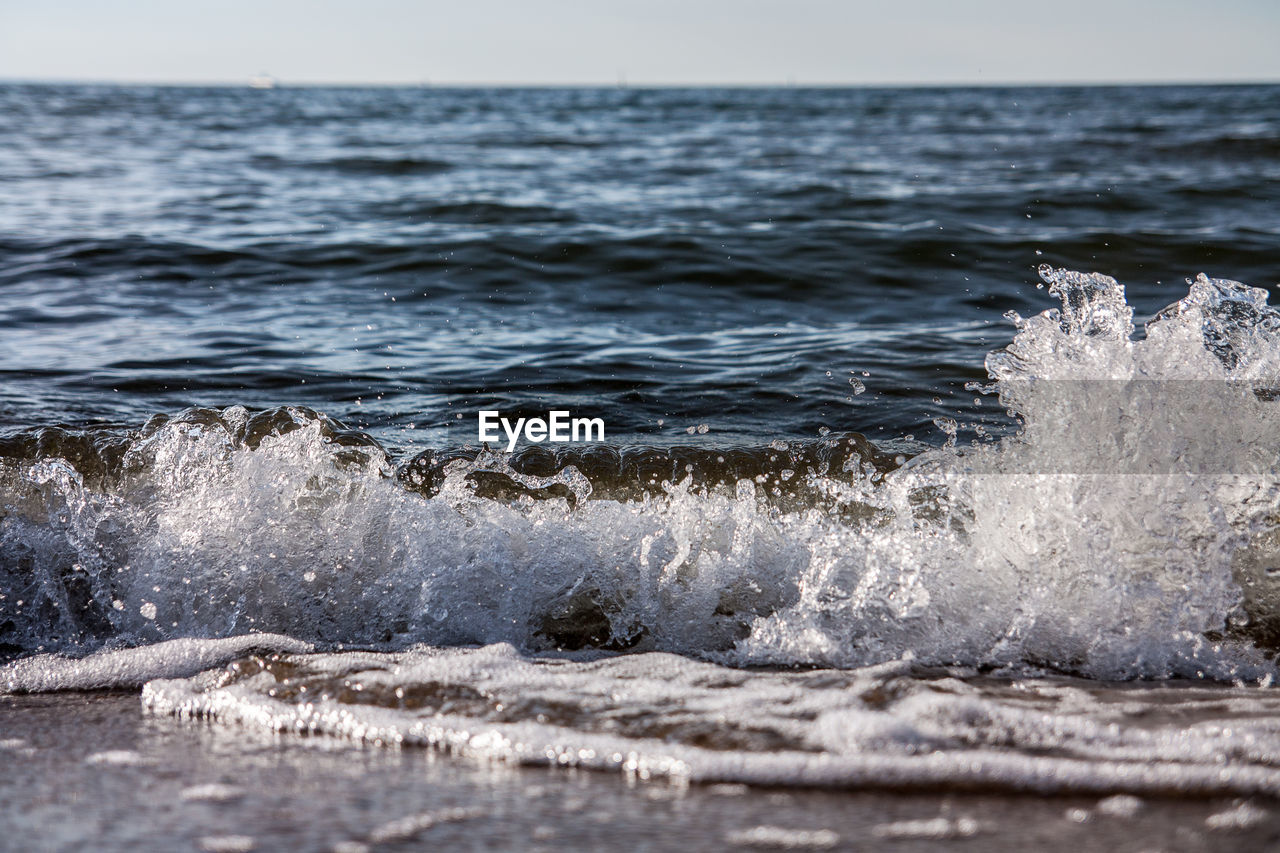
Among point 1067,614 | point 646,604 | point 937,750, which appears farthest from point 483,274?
point 937,750

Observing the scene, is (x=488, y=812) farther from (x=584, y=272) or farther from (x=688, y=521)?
(x=584, y=272)

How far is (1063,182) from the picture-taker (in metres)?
11.9

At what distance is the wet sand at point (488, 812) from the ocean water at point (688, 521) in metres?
0.07

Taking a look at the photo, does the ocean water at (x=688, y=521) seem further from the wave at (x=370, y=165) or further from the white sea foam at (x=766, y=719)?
the wave at (x=370, y=165)

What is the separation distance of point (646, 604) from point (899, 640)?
0.77 meters

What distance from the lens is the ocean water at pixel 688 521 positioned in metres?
2.58

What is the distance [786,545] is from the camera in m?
3.57

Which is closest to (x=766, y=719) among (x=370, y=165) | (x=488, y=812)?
(x=488, y=812)

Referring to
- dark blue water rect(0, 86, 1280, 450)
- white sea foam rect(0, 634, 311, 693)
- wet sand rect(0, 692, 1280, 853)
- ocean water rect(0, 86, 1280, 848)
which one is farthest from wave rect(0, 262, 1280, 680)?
dark blue water rect(0, 86, 1280, 450)

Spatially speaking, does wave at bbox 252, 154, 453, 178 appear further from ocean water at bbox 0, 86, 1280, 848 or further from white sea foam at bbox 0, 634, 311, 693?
white sea foam at bbox 0, 634, 311, 693

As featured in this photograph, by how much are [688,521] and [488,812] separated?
5.34 ft

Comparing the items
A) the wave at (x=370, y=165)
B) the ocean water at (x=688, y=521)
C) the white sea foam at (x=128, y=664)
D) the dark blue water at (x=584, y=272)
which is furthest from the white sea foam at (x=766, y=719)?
the wave at (x=370, y=165)

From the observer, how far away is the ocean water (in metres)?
2.58

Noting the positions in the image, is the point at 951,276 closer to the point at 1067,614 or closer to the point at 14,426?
the point at 1067,614
